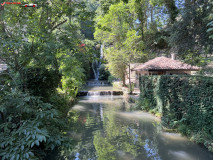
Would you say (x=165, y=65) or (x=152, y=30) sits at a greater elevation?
(x=152, y=30)

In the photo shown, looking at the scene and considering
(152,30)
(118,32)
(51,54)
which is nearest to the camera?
(51,54)

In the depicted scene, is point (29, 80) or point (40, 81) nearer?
point (29, 80)

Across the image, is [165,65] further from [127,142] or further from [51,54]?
[51,54]

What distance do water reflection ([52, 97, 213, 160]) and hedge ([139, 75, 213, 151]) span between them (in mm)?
444

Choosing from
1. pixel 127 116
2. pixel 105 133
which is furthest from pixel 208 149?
pixel 127 116

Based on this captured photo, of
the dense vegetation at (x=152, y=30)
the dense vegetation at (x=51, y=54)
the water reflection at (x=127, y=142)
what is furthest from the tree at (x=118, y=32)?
the water reflection at (x=127, y=142)

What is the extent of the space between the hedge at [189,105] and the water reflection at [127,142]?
44 centimetres

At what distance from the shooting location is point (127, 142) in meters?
5.53

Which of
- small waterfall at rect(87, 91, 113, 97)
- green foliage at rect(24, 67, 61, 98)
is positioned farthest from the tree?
green foliage at rect(24, 67, 61, 98)

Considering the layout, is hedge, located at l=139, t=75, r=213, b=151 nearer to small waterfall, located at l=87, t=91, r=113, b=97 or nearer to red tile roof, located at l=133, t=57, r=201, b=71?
red tile roof, located at l=133, t=57, r=201, b=71

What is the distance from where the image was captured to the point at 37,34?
157 inches

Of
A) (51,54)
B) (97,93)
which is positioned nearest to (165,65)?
(97,93)

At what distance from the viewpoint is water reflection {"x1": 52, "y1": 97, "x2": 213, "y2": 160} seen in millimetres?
4660

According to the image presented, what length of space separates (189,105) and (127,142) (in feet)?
8.89
